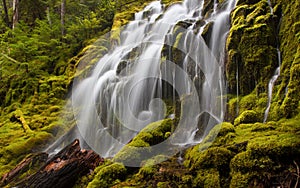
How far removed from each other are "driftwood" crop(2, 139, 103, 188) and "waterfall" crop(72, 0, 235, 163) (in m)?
1.56

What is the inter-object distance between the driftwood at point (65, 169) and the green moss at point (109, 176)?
2.05 feet

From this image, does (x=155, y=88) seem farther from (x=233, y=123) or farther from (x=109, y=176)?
(x=109, y=176)

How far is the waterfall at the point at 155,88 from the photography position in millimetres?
7637

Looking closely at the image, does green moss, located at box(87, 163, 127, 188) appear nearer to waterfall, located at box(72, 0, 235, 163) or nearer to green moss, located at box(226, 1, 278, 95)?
waterfall, located at box(72, 0, 235, 163)

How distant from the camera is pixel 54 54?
47.3ft

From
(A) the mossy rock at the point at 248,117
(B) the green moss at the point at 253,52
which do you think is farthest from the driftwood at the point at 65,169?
(B) the green moss at the point at 253,52

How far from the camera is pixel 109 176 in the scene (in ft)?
16.7

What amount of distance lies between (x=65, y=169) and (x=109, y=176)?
112cm

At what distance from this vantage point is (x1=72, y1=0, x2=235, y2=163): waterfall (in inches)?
301

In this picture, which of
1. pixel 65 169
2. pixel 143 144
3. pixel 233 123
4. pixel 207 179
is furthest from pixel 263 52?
pixel 65 169

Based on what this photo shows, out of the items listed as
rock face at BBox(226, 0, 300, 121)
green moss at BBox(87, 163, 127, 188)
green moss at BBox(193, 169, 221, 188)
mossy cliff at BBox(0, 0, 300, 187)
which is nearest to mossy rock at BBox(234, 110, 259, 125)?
mossy cliff at BBox(0, 0, 300, 187)

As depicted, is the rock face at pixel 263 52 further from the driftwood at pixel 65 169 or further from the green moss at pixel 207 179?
the driftwood at pixel 65 169

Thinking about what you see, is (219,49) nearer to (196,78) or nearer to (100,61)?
(196,78)

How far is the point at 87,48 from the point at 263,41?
8.88m
